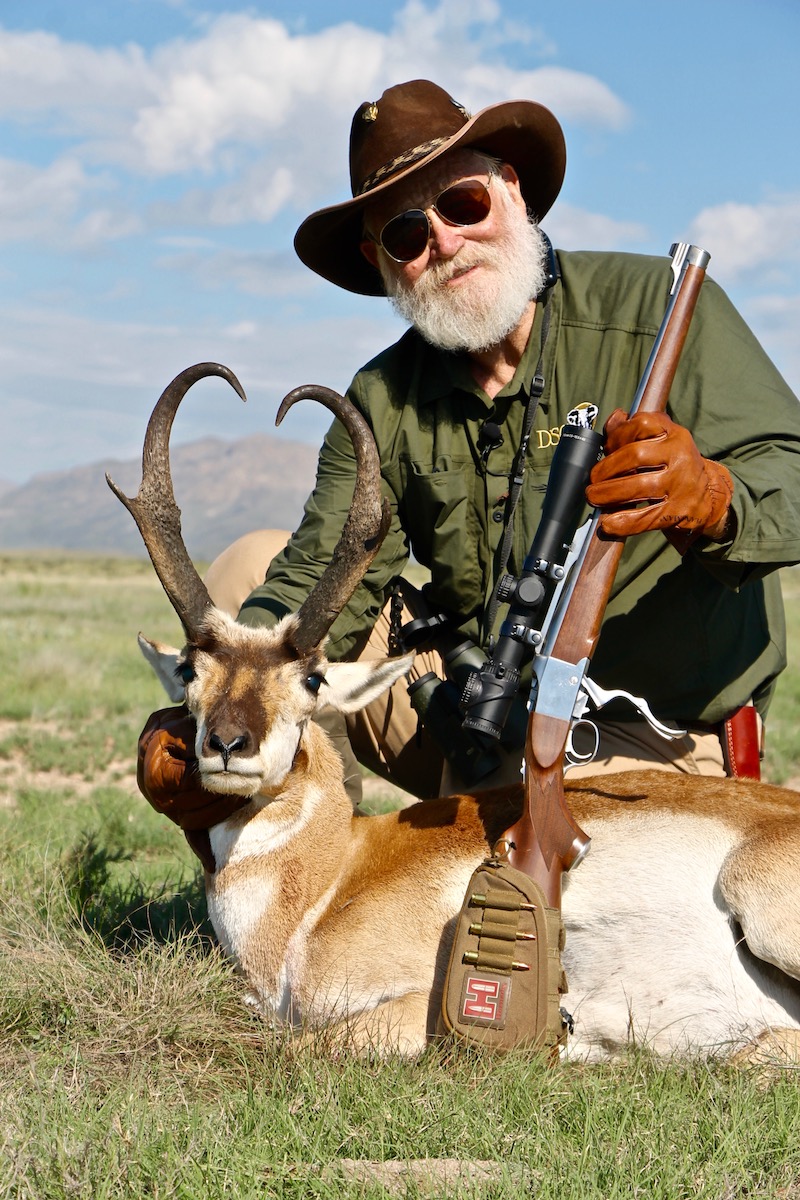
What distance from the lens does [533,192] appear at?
5.97 meters

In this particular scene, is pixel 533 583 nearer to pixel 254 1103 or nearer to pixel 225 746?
pixel 225 746

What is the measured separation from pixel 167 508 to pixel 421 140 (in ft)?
7.01

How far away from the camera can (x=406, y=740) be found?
20.3 ft

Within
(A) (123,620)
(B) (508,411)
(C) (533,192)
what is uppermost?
(C) (533,192)

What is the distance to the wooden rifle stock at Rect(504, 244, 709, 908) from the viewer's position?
3.89m

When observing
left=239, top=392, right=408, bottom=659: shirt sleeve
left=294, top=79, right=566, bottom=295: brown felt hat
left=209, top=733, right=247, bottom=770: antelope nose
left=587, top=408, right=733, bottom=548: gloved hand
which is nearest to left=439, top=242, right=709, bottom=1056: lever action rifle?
left=587, top=408, right=733, bottom=548: gloved hand

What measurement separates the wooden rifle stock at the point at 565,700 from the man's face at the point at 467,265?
3.67 ft

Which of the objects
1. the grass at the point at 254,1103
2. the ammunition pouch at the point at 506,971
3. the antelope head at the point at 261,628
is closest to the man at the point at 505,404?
the antelope head at the point at 261,628

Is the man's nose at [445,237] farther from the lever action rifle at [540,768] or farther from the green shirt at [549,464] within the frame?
the lever action rifle at [540,768]

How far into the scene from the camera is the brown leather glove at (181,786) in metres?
4.47

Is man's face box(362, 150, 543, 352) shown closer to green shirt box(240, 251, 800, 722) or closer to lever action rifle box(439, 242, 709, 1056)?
green shirt box(240, 251, 800, 722)

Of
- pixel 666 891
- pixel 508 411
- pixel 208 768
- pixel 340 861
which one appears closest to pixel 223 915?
pixel 340 861

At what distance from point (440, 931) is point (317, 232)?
3421mm

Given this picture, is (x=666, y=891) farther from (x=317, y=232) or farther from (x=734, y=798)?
(x=317, y=232)
